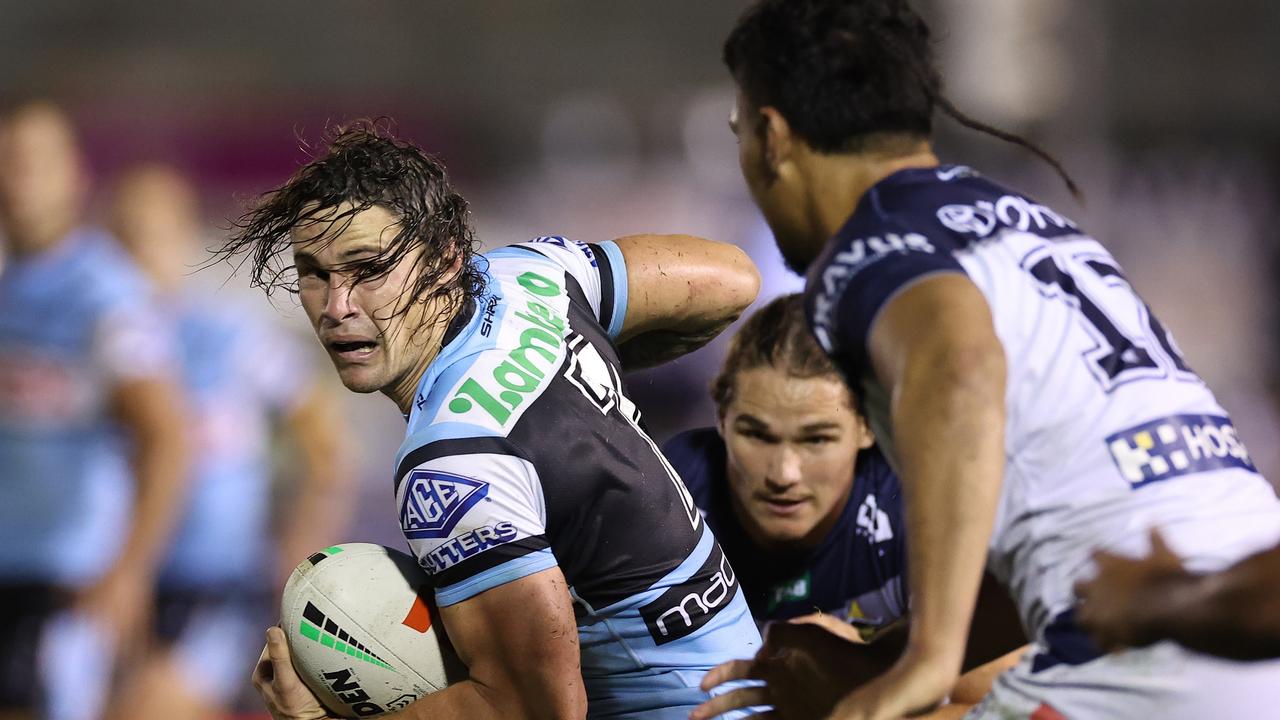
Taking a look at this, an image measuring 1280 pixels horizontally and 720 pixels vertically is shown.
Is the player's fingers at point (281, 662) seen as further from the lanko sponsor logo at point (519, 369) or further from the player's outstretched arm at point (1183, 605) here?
the player's outstretched arm at point (1183, 605)

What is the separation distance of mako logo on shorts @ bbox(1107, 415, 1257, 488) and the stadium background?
9.56m

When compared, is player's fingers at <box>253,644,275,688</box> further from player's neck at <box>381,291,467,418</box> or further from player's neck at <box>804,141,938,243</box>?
player's neck at <box>804,141,938,243</box>

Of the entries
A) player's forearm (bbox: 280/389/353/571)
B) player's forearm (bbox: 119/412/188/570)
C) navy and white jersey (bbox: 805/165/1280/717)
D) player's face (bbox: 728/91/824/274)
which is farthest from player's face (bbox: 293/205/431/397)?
player's forearm (bbox: 280/389/353/571)

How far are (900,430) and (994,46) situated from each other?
14.5 meters

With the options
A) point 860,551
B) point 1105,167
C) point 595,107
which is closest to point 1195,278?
point 1105,167

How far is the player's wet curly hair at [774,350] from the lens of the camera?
14.4 feet

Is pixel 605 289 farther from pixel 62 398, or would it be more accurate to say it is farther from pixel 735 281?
pixel 62 398

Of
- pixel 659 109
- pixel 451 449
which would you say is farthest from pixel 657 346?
pixel 659 109

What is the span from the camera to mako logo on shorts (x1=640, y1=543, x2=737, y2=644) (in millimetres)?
3334

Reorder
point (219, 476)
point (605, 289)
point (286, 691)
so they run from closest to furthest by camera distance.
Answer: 1. point (286, 691)
2. point (605, 289)
3. point (219, 476)

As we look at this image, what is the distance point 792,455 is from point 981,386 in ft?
7.15

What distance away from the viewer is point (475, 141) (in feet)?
52.2

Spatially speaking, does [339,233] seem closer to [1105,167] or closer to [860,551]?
[860,551]

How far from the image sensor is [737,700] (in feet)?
8.87
